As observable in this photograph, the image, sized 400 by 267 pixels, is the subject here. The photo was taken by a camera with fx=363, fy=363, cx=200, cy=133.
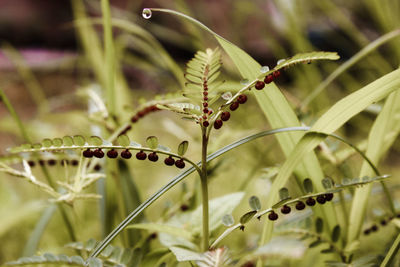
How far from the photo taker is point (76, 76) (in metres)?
2.65

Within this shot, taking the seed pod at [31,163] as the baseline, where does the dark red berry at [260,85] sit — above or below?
below

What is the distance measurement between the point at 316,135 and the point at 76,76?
2.55m

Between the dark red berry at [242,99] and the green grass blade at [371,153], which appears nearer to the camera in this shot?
the dark red berry at [242,99]

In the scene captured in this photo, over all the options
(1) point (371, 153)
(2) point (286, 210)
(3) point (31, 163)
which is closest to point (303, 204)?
(2) point (286, 210)

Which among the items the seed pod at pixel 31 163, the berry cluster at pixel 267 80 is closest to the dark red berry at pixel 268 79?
the berry cluster at pixel 267 80

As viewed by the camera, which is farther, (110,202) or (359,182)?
(110,202)

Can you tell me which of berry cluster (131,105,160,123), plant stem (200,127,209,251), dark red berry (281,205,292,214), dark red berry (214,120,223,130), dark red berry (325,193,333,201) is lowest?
dark red berry (281,205,292,214)

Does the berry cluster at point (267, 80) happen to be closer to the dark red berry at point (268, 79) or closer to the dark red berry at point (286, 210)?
the dark red berry at point (268, 79)

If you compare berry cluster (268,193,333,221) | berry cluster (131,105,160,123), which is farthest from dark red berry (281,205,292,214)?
berry cluster (131,105,160,123)

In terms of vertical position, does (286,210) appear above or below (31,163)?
below

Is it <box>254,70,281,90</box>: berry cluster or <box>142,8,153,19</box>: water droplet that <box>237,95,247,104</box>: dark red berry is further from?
<box>142,8,153,19</box>: water droplet

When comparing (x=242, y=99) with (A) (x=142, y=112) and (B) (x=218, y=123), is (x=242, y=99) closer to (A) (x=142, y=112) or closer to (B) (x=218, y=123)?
(B) (x=218, y=123)

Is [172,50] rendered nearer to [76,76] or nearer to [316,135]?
[76,76]

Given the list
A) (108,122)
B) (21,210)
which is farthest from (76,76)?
(108,122)
